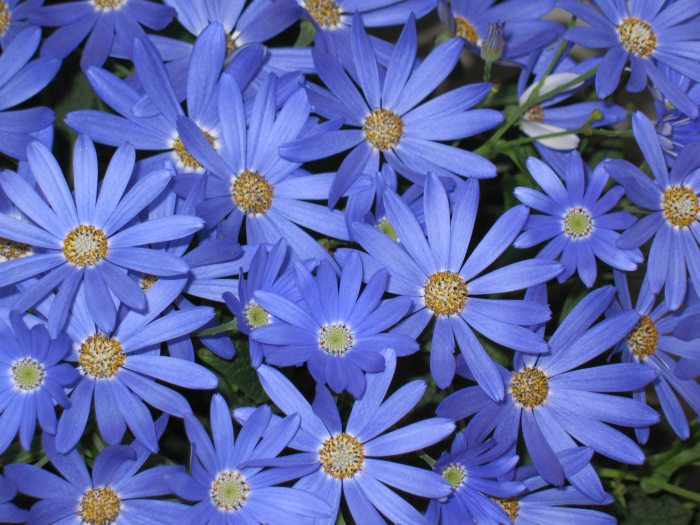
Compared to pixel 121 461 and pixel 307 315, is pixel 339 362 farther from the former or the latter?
pixel 121 461

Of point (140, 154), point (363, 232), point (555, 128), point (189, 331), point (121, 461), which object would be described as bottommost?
point (121, 461)

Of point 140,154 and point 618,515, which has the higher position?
point 140,154

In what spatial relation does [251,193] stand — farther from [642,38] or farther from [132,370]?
[642,38]

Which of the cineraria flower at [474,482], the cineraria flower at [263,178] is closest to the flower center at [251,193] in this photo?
the cineraria flower at [263,178]

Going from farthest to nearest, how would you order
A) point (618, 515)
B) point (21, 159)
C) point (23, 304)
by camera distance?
1. point (618, 515)
2. point (21, 159)
3. point (23, 304)

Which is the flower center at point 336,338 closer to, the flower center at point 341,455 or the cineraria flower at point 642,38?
the flower center at point 341,455

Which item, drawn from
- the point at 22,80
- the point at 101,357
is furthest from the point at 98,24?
the point at 101,357

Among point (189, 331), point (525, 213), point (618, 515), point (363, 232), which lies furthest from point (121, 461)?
point (618, 515)
